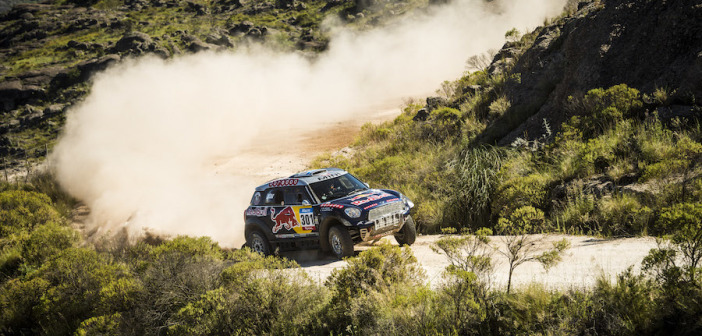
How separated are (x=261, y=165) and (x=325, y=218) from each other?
13.0 m

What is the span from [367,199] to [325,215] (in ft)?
3.01

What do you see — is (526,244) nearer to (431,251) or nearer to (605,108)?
(431,251)

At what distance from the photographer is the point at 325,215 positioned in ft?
32.5

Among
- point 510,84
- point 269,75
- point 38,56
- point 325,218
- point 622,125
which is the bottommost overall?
point 325,218

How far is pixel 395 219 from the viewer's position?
9.83 metres

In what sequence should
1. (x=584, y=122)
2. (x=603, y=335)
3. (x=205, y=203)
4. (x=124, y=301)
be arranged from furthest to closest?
1. (x=205, y=203)
2. (x=584, y=122)
3. (x=124, y=301)
4. (x=603, y=335)

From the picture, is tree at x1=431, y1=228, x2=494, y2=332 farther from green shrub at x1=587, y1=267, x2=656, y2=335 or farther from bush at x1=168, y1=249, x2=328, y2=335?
bush at x1=168, y1=249, x2=328, y2=335

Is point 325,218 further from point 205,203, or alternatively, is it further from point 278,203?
point 205,203

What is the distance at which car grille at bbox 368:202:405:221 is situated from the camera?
31.1 ft

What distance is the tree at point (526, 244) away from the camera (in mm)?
5812

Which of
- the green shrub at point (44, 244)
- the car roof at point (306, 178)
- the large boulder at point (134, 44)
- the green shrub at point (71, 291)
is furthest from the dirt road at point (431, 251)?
the large boulder at point (134, 44)

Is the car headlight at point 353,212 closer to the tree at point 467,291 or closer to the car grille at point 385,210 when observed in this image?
the car grille at point 385,210

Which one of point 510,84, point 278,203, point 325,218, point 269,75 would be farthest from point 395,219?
point 269,75

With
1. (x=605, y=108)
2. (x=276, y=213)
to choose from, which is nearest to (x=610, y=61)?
(x=605, y=108)
